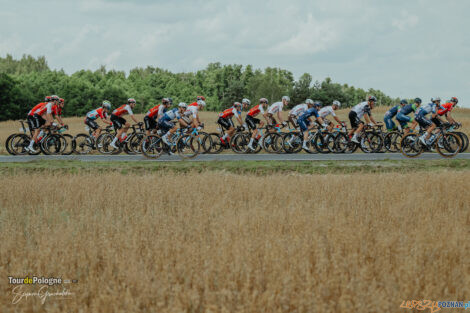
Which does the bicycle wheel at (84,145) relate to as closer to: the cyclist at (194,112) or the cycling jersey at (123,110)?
the cycling jersey at (123,110)

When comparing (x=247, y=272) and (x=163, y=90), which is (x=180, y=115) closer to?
(x=247, y=272)

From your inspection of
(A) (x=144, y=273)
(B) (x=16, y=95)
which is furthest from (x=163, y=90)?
(A) (x=144, y=273)

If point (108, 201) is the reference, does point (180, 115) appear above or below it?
above

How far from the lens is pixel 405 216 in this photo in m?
6.98

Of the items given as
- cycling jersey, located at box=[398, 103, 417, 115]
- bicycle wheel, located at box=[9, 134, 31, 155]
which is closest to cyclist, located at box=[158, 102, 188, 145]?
bicycle wheel, located at box=[9, 134, 31, 155]

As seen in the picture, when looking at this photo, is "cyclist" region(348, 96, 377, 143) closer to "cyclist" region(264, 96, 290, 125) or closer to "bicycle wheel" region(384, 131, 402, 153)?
"bicycle wheel" region(384, 131, 402, 153)

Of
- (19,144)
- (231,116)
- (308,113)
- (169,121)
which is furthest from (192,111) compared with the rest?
(19,144)

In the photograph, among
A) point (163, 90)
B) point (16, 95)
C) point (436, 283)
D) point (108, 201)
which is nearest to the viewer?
point (436, 283)

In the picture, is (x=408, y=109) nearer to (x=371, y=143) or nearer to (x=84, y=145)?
(x=371, y=143)

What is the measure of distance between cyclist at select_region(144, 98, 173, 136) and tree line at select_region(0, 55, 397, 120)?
57.2 meters

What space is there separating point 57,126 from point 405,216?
14073mm

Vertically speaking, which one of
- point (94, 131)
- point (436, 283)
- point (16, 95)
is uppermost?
point (16, 95)

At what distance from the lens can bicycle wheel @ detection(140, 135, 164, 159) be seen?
16.1 m

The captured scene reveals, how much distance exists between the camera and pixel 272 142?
18125 mm
